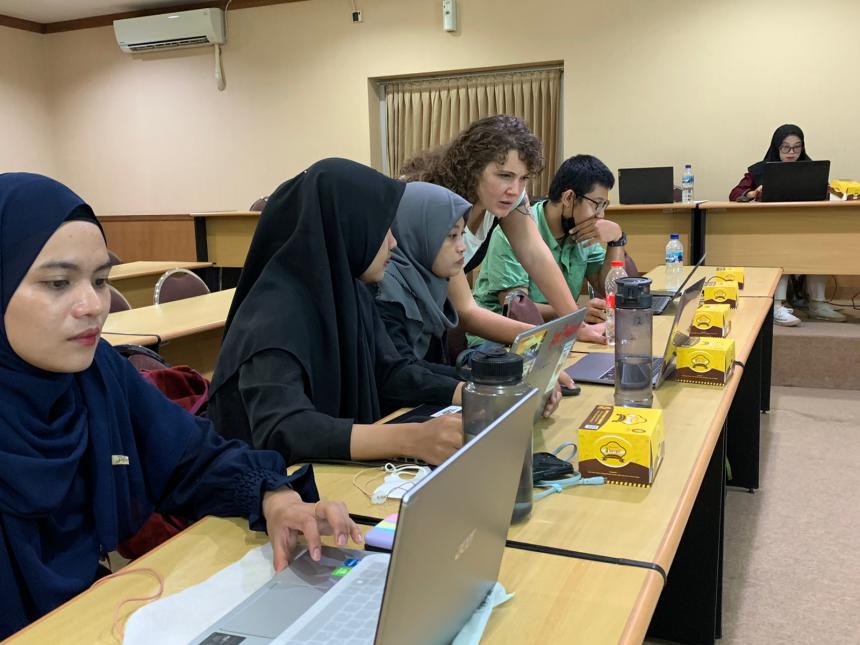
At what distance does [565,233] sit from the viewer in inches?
123

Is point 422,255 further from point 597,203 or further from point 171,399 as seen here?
point 597,203

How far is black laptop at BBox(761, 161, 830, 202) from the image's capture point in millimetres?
4309

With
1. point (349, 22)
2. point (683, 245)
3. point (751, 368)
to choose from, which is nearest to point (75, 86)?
point (349, 22)

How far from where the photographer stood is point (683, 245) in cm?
456

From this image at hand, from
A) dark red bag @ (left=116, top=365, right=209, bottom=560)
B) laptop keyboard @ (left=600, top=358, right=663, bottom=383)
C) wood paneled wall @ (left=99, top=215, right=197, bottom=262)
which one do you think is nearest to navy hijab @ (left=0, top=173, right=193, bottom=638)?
dark red bag @ (left=116, top=365, right=209, bottom=560)

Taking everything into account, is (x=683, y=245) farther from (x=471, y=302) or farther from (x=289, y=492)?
(x=289, y=492)

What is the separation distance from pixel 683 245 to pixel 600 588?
3962 millimetres

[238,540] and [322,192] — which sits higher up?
[322,192]

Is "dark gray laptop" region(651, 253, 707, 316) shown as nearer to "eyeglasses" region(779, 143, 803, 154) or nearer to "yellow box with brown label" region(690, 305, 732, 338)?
"yellow box with brown label" region(690, 305, 732, 338)

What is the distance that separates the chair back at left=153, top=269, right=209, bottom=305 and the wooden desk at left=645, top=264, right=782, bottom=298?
2.20m

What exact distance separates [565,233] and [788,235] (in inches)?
73.3

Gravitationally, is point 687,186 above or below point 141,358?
above

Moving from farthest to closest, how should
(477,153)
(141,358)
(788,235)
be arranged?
(788,235) < (477,153) < (141,358)

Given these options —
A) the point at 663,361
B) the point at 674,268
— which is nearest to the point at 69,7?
the point at 674,268
